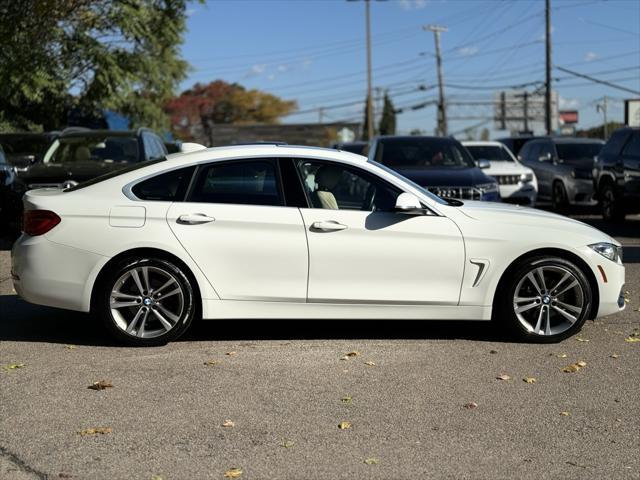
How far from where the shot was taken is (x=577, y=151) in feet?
65.4

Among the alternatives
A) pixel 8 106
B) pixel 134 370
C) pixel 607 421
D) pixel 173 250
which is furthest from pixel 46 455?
pixel 8 106

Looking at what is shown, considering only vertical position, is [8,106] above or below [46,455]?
above

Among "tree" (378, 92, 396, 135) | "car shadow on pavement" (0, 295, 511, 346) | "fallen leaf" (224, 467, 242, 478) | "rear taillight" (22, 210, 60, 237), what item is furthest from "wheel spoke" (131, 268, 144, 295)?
"tree" (378, 92, 396, 135)

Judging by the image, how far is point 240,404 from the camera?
216 inches

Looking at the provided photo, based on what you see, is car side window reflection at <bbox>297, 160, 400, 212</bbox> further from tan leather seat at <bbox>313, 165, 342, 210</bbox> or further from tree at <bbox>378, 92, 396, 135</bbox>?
tree at <bbox>378, 92, 396, 135</bbox>

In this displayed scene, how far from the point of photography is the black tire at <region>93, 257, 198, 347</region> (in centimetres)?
685

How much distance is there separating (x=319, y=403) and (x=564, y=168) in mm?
14968

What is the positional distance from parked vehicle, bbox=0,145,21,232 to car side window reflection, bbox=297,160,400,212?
796cm

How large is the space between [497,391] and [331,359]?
4.39ft

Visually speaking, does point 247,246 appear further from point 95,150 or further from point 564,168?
point 564,168

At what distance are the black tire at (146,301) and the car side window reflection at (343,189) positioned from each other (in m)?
1.20

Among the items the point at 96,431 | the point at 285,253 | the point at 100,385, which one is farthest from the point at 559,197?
the point at 96,431

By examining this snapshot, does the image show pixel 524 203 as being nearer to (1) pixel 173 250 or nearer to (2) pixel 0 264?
(2) pixel 0 264

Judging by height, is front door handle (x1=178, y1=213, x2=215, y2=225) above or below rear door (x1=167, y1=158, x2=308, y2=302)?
above
